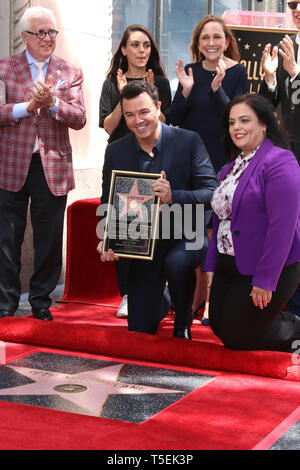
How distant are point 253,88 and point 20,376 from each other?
10.2 ft

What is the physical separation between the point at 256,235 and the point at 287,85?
127 cm

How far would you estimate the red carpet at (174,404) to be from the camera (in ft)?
10.4

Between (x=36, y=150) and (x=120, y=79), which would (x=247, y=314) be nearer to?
(x=36, y=150)

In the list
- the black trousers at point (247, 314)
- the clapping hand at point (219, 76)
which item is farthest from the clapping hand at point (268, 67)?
the black trousers at point (247, 314)

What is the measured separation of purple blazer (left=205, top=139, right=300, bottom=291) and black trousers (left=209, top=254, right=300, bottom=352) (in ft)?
0.30

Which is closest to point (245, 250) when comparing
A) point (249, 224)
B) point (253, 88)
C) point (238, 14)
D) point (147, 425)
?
point (249, 224)

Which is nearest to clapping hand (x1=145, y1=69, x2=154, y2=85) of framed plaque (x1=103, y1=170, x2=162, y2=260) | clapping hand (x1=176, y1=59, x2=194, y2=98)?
clapping hand (x1=176, y1=59, x2=194, y2=98)

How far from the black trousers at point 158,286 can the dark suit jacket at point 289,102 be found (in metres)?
0.92

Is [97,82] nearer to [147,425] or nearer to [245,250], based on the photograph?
[245,250]

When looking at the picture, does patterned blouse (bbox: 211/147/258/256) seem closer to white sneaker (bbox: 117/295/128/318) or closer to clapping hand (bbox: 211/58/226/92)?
clapping hand (bbox: 211/58/226/92)

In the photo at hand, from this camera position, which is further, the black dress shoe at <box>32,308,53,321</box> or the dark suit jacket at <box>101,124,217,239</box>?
the black dress shoe at <box>32,308,53,321</box>

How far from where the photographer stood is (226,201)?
4293 millimetres

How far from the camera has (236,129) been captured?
4262 millimetres

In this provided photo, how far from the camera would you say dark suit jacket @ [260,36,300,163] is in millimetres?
4996
